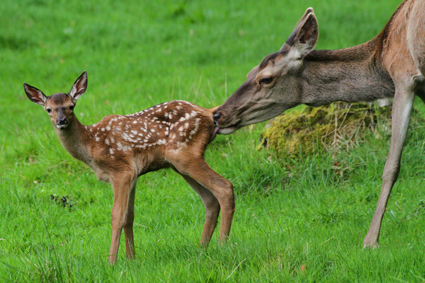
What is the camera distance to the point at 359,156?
644 cm

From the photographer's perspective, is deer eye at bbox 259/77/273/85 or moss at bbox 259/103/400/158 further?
moss at bbox 259/103/400/158

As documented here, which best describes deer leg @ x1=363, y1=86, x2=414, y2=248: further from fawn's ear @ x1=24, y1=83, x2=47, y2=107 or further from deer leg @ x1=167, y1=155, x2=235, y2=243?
fawn's ear @ x1=24, y1=83, x2=47, y2=107

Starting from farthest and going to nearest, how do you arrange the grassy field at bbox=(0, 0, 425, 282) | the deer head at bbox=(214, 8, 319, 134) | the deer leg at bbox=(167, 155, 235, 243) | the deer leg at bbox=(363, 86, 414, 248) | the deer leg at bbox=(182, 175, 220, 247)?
the deer head at bbox=(214, 8, 319, 134) → the deer leg at bbox=(182, 175, 220, 247) → the deer leg at bbox=(167, 155, 235, 243) → the deer leg at bbox=(363, 86, 414, 248) → the grassy field at bbox=(0, 0, 425, 282)

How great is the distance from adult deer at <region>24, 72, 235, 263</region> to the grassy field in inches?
13.7

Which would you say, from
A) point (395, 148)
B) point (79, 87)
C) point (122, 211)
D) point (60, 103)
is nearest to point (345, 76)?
point (395, 148)

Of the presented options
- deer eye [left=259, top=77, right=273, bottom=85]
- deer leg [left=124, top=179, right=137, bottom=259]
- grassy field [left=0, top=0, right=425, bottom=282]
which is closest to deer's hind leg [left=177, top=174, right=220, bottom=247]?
grassy field [left=0, top=0, right=425, bottom=282]

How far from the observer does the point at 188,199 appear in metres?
6.36

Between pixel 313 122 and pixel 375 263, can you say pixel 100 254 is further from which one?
pixel 313 122

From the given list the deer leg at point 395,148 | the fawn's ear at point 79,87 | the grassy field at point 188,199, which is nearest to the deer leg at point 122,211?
the grassy field at point 188,199

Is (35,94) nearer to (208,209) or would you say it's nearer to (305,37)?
(208,209)

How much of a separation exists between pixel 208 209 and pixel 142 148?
33.9 inches

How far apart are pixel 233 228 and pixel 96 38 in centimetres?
950

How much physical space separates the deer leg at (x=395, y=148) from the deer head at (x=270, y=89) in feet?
3.26

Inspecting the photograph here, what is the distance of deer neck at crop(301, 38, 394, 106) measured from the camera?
5164 mm
